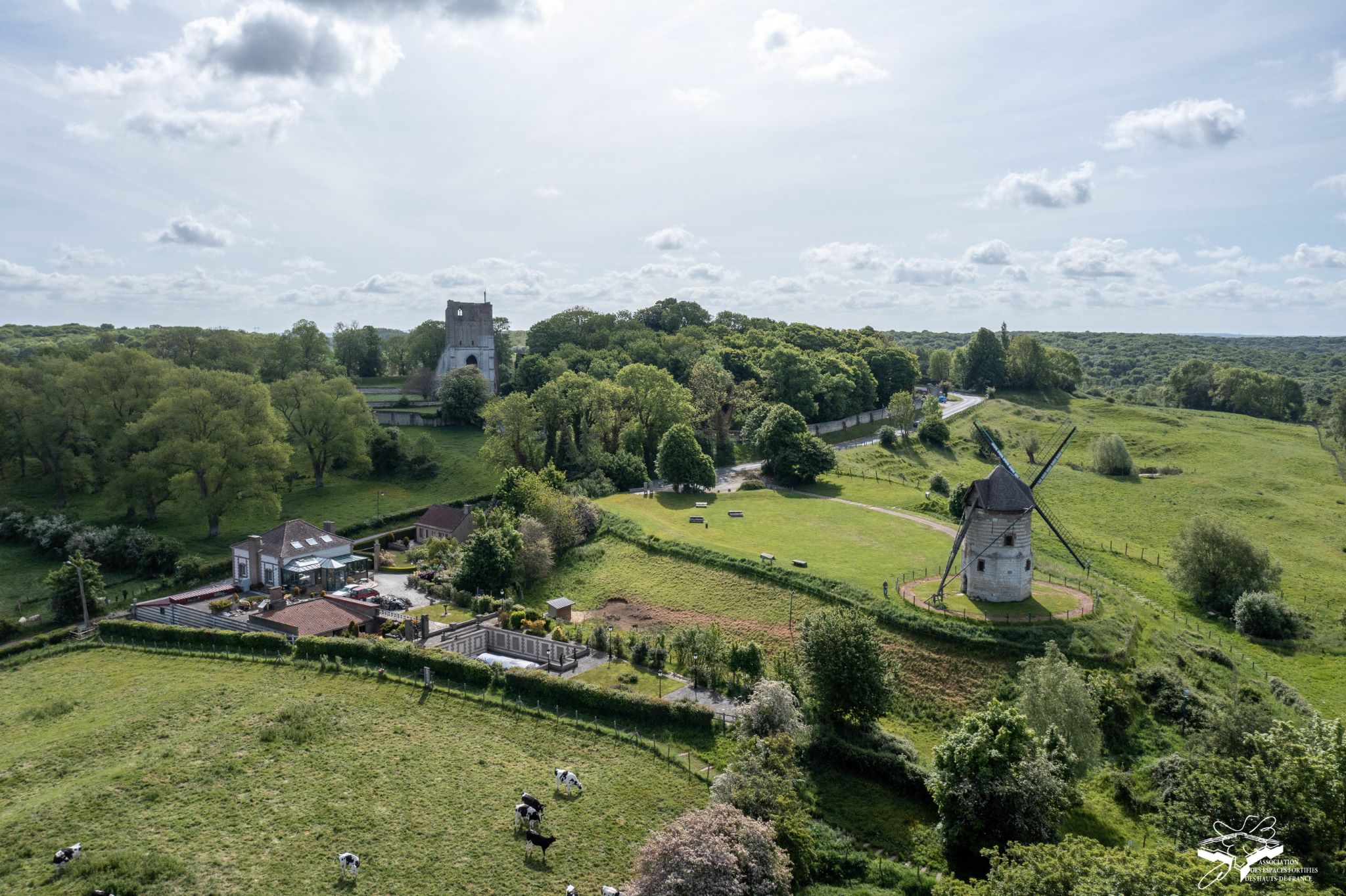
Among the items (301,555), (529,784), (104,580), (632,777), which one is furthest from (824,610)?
(104,580)

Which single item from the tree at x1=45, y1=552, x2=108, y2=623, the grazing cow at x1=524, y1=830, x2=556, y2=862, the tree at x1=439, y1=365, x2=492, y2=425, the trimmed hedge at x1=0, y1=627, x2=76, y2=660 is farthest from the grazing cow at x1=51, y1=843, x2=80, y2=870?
the tree at x1=439, y1=365, x2=492, y2=425

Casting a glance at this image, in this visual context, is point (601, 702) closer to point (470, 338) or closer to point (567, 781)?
point (567, 781)

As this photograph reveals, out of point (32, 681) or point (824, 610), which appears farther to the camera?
point (32, 681)

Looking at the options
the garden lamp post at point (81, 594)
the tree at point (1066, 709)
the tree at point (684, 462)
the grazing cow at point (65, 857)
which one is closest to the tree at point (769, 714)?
the tree at point (1066, 709)

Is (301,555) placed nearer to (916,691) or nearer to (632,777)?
(632,777)

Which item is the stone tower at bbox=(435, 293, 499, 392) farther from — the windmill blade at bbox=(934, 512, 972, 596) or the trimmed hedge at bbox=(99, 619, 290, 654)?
the windmill blade at bbox=(934, 512, 972, 596)

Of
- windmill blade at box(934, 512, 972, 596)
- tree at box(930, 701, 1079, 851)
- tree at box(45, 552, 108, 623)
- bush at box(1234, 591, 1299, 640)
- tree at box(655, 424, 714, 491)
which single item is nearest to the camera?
tree at box(930, 701, 1079, 851)

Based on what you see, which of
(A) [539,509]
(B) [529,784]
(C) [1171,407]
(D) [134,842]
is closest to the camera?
(D) [134,842]
